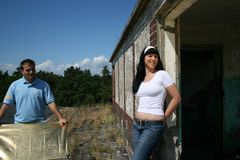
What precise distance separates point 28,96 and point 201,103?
230 inches

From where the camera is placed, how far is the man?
16.6 feet

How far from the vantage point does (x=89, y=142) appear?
1055 centimetres

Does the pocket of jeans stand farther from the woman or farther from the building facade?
the building facade

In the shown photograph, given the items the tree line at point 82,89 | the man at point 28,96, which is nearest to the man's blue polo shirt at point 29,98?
the man at point 28,96

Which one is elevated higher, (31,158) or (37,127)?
(37,127)

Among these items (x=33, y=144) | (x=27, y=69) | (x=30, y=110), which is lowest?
(x=33, y=144)

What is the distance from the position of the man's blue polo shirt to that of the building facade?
5.73 feet

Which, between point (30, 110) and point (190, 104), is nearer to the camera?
point (30, 110)

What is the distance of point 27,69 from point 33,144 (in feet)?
3.53

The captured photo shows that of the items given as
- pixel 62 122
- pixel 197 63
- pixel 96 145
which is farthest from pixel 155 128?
pixel 197 63

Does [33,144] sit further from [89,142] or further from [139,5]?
[89,142]

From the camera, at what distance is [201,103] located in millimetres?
9703

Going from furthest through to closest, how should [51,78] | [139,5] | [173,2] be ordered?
[51,78] → [139,5] → [173,2]

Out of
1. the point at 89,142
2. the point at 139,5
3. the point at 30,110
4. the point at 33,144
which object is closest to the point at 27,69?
the point at 30,110
